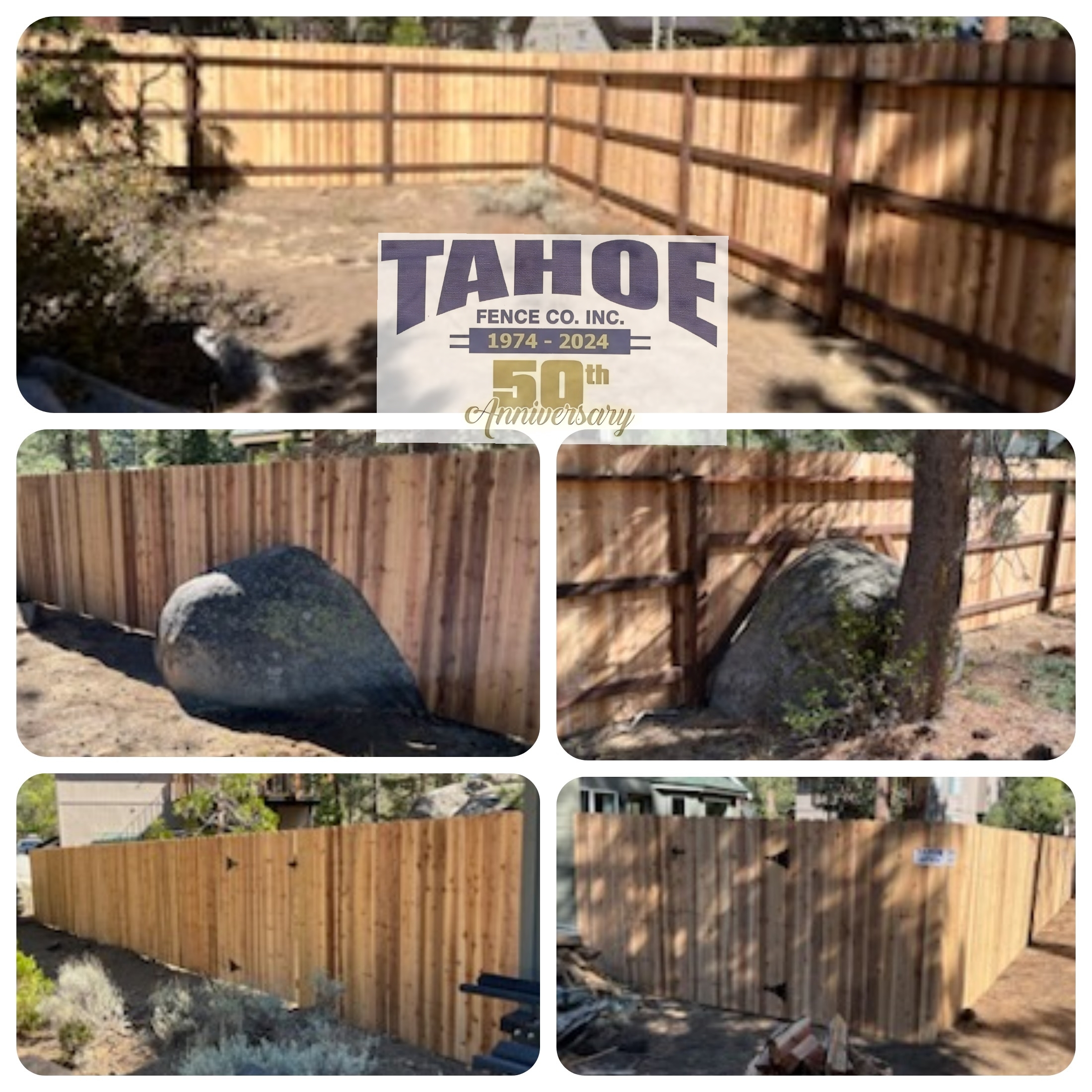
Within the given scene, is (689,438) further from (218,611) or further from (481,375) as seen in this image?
(218,611)

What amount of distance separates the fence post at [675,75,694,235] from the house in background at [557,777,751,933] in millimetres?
1775

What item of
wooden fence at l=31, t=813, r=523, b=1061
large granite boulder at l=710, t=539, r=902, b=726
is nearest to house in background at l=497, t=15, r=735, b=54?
large granite boulder at l=710, t=539, r=902, b=726

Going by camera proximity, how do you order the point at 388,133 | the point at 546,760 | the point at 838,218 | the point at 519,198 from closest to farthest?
the point at 546,760, the point at 519,198, the point at 838,218, the point at 388,133

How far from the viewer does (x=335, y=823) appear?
3.17m

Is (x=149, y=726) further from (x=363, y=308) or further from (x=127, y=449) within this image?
(x=363, y=308)

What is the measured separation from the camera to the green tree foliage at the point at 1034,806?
3146 millimetres

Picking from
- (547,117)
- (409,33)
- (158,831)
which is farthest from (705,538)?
(547,117)

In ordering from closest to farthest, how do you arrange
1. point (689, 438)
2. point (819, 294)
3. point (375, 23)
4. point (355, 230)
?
point (689, 438), point (375, 23), point (355, 230), point (819, 294)

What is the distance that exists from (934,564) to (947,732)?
45 cm

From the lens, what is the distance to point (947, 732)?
3109mm

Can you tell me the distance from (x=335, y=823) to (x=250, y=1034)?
0.66 meters

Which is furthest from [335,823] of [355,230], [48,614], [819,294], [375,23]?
[819,294]

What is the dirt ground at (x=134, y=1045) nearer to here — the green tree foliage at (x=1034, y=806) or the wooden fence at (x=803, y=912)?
the wooden fence at (x=803, y=912)

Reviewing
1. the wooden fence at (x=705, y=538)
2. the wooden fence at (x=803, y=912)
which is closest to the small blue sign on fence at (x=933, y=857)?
the wooden fence at (x=803, y=912)
